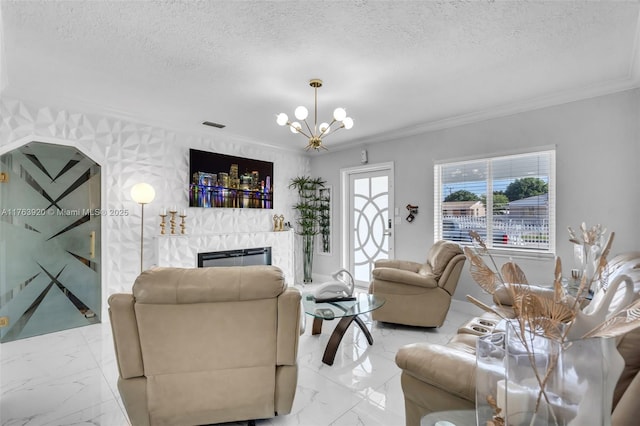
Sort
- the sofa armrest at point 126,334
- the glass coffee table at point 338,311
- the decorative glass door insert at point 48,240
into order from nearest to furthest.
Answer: the sofa armrest at point 126,334
the glass coffee table at point 338,311
the decorative glass door insert at point 48,240

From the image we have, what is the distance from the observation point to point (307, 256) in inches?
233

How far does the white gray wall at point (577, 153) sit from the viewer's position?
2.95 meters

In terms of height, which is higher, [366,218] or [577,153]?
[577,153]

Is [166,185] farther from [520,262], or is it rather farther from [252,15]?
[520,262]

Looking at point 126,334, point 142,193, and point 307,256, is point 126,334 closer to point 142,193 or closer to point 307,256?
point 142,193

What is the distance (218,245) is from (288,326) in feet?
10.5

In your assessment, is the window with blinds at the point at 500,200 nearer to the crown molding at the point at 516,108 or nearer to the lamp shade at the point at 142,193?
the crown molding at the point at 516,108

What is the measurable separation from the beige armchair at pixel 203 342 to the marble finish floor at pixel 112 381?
0.37 m

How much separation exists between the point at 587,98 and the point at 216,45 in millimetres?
3638

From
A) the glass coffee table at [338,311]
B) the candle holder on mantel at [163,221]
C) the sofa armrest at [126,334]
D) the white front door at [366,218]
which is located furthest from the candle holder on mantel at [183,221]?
the sofa armrest at [126,334]

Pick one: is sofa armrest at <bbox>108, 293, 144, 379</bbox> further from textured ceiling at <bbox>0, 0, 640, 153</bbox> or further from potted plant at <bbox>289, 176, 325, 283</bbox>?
potted plant at <bbox>289, 176, 325, 283</bbox>

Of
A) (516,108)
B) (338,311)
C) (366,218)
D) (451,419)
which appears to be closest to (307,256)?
(366,218)

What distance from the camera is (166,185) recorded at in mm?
4234

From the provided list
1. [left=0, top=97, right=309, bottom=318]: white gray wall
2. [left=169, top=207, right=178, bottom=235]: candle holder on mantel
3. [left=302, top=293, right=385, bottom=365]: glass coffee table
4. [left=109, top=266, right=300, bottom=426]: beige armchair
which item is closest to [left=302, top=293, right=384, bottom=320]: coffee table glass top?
[left=302, top=293, right=385, bottom=365]: glass coffee table
